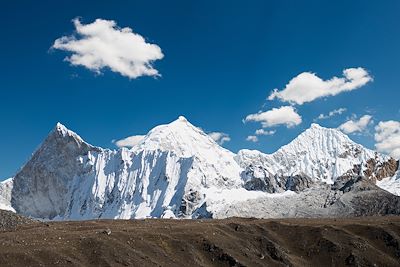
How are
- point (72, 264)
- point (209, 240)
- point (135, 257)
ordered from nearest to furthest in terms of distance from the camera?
point (72, 264) < point (135, 257) < point (209, 240)

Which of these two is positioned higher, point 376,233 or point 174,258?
point 376,233

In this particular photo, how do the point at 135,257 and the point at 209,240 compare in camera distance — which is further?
the point at 209,240

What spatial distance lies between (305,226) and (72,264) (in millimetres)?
61596

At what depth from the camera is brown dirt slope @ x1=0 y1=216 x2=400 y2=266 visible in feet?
269

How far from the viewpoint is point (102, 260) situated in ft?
270

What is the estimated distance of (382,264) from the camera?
351 feet

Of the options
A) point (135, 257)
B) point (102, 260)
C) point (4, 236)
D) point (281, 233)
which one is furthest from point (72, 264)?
point (281, 233)

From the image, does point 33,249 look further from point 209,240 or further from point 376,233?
point 376,233

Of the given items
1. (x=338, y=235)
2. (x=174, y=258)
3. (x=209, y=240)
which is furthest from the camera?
(x=338, y=235)

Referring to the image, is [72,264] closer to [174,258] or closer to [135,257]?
[135,257]

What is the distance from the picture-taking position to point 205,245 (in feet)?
334

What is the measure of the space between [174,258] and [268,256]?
72.7 feet

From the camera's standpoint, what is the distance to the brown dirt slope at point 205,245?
269 feet

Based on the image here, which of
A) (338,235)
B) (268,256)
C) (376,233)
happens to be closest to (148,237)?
(268,256)
